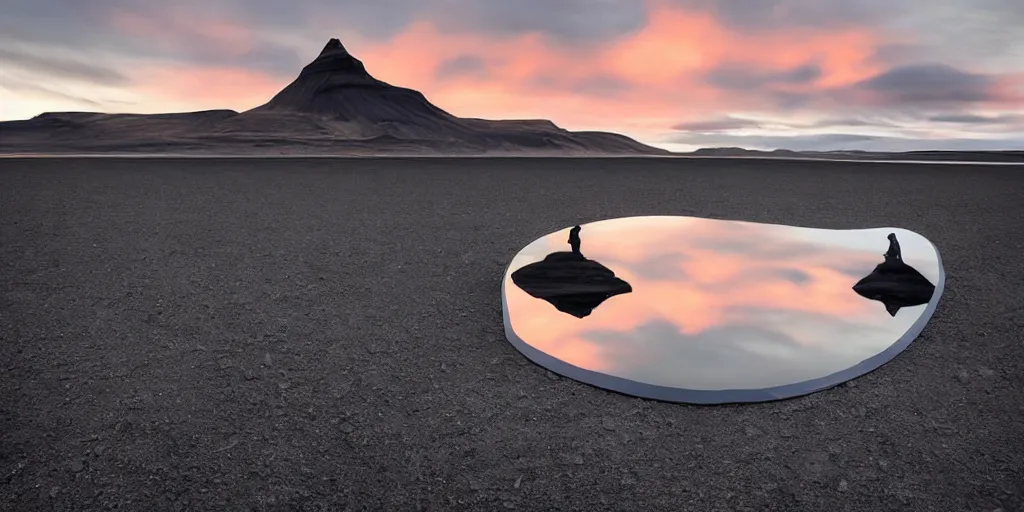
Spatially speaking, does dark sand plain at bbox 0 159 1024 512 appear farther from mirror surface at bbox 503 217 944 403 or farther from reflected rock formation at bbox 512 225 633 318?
reflected rock formation at bbox 512 225 633 318

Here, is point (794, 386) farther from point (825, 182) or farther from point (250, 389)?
point (825, 182)

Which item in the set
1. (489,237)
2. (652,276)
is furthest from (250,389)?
(489,237)

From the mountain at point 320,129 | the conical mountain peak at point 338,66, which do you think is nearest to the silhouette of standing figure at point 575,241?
the mountain at point 320,129

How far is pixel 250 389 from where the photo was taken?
4.05 meters

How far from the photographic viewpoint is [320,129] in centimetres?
15000

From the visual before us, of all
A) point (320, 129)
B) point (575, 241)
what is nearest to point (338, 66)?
point (320, 129)

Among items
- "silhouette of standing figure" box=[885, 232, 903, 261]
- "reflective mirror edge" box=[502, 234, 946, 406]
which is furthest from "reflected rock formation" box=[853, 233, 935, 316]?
"reflective mirror edge" box=[502, 234, 946, 406]

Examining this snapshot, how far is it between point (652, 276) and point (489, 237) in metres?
3.70

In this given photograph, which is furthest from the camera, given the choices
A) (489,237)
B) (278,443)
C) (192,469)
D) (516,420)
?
(489,237)

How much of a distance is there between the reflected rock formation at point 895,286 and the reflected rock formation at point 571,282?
90.3 inches

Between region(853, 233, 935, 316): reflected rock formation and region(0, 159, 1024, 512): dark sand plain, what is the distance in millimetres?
303

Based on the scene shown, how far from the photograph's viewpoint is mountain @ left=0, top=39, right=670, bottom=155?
132125 millimetres

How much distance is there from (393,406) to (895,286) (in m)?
4.94

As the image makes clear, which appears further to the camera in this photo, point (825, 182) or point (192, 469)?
point (825, 182)
